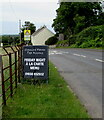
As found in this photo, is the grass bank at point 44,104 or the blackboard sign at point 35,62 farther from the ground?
the blackboard sign at point 35,62

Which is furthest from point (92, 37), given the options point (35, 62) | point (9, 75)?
point (9, 75)

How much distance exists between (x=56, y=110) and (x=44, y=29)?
253ft

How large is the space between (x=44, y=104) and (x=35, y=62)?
9.05 ft

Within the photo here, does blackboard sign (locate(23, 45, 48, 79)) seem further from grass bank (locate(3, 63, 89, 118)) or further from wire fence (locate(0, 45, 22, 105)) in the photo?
grass bank (locate(3, 63, 89, 118))

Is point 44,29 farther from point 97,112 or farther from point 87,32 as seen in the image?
point 97,112

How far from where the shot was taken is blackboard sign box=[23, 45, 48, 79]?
884 cm

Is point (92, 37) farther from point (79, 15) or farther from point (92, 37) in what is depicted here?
point (79, 15)

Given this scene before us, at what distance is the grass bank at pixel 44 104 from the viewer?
217 inches

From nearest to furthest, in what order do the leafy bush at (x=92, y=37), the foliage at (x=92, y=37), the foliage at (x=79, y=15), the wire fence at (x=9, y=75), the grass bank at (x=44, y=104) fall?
the grass bank at (x=44, y=104)
the wire fence at (x=9, y=75)
the foliage at (x=92, y=37)
the leafy bush at (x=92, y=37)
the foliage at (x=79, y=15)

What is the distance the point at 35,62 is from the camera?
8.86 meters

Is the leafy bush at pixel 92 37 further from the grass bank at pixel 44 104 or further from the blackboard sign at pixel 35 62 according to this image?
the grass bank at pixel 44 104

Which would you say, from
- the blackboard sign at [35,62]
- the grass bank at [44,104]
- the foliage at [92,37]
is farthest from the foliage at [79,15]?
the grass bank at [44,104]

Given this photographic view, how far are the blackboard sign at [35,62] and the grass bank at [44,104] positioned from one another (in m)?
0.68

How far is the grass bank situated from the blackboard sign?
0.68m
